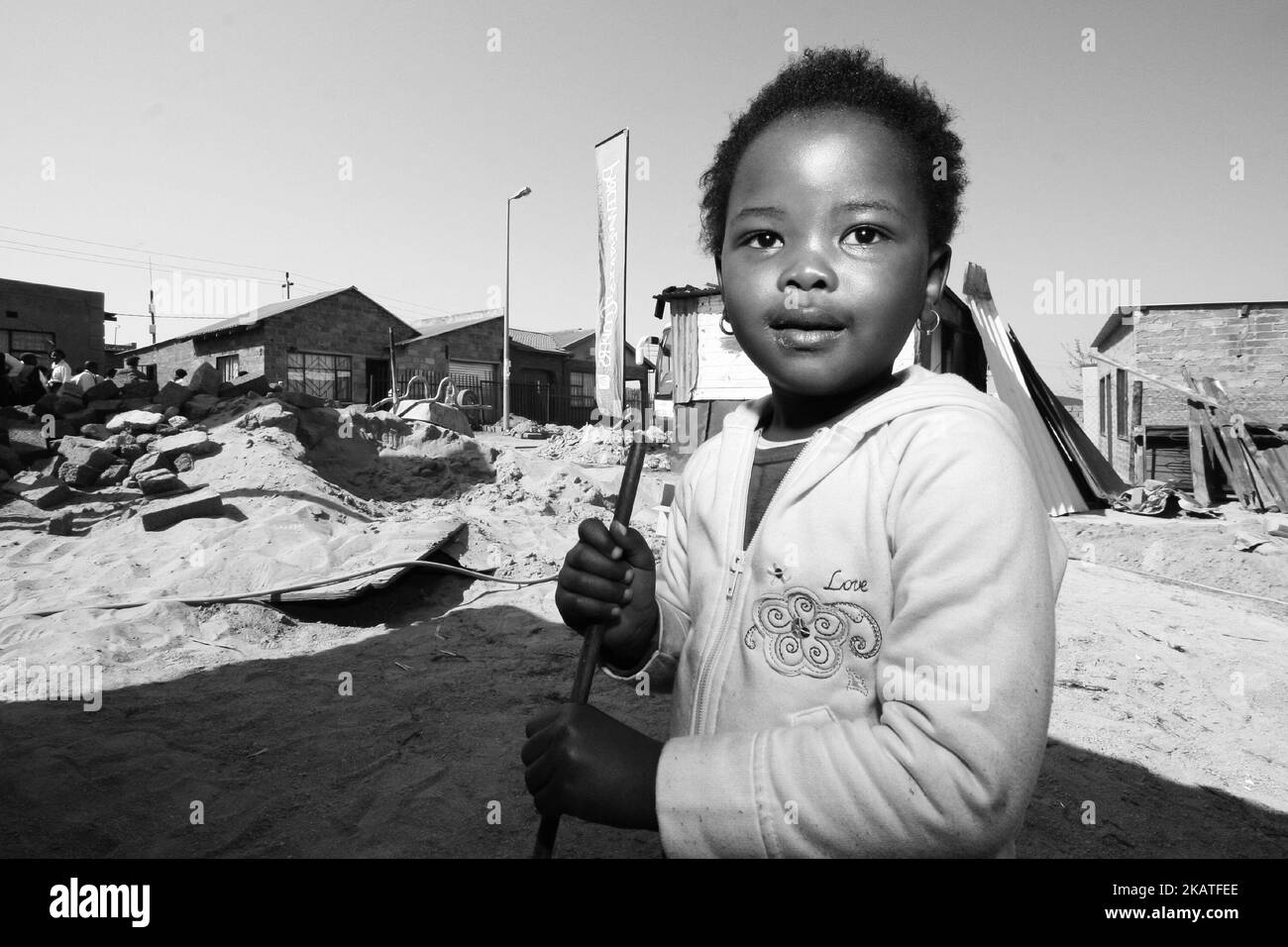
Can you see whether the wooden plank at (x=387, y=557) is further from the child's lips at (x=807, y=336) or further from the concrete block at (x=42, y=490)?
the child's lips at (x=807, y=336)

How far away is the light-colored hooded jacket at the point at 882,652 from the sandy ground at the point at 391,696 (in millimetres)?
1531

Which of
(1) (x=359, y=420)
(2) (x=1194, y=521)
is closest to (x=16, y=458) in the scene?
(1) (x=359, y=420)

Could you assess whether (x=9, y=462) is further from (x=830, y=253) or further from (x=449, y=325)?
(x=449, y=325)

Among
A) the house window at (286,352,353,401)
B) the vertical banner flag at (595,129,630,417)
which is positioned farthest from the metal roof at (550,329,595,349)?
the vertical banner flag at (595,129,630,417)

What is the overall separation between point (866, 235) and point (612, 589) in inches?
23.3

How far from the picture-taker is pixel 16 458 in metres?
7.54

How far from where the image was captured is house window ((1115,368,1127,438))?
12203 mm

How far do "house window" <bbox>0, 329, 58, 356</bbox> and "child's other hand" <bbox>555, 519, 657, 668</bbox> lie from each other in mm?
22875

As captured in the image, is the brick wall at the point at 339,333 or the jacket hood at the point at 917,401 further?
the brick wall at the point at 339,333

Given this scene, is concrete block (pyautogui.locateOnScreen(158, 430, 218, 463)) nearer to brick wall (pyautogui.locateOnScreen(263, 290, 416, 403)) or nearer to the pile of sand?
the pile of sand

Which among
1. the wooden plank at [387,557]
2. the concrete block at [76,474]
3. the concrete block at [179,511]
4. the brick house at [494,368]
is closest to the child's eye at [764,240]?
the wooden plank at [387,557]

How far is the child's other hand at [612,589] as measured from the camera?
103 cm

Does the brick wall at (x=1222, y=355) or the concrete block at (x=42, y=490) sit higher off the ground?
the brick wall at (x=1222, y=355)
